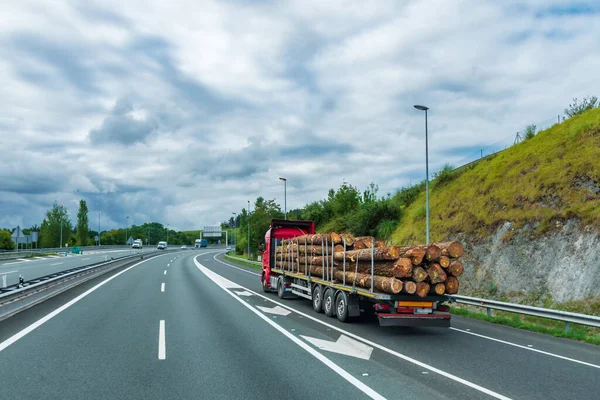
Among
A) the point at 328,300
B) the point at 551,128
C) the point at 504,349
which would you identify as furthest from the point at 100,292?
the point at 551,128

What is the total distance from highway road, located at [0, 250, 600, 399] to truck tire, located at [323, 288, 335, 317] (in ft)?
1.21

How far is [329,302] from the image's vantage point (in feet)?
42.9

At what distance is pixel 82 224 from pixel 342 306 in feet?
363

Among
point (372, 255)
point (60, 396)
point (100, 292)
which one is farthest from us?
point (100, 292)

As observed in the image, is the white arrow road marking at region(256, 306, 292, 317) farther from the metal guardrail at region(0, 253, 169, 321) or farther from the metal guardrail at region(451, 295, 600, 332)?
the metal guardrail at region(0, 253, 169, 321)

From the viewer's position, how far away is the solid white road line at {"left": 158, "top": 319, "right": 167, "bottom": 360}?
26.2ft

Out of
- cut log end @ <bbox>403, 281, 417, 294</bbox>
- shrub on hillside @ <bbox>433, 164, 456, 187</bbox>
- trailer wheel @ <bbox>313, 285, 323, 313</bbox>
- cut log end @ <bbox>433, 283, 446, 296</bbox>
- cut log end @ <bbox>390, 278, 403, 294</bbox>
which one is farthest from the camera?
shrub on hillside @ <bbox>433, 164, 456, 187</bbox>

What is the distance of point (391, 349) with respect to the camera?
29.2 ft

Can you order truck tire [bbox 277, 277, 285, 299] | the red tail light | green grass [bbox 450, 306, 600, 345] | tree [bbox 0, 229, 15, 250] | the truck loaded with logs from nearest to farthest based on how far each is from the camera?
the truck loaded with logs
the red tail light
green grass [bbox 450, 306, 600, 345]
truck tire [bbox 277, 277, 285, 299]
tree [bbox 0, 229, 15, 250]

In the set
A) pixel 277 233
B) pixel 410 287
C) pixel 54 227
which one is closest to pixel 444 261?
pixel 410 287

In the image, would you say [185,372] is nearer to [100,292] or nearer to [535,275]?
[100,292]

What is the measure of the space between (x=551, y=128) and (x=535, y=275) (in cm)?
→ 1245

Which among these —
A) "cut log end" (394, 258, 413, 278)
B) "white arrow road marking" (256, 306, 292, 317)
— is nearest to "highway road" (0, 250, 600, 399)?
"white arrow road marking" (256, 306, 292, 317)

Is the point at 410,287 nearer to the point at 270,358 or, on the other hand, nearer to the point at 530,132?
the point at 270,358
